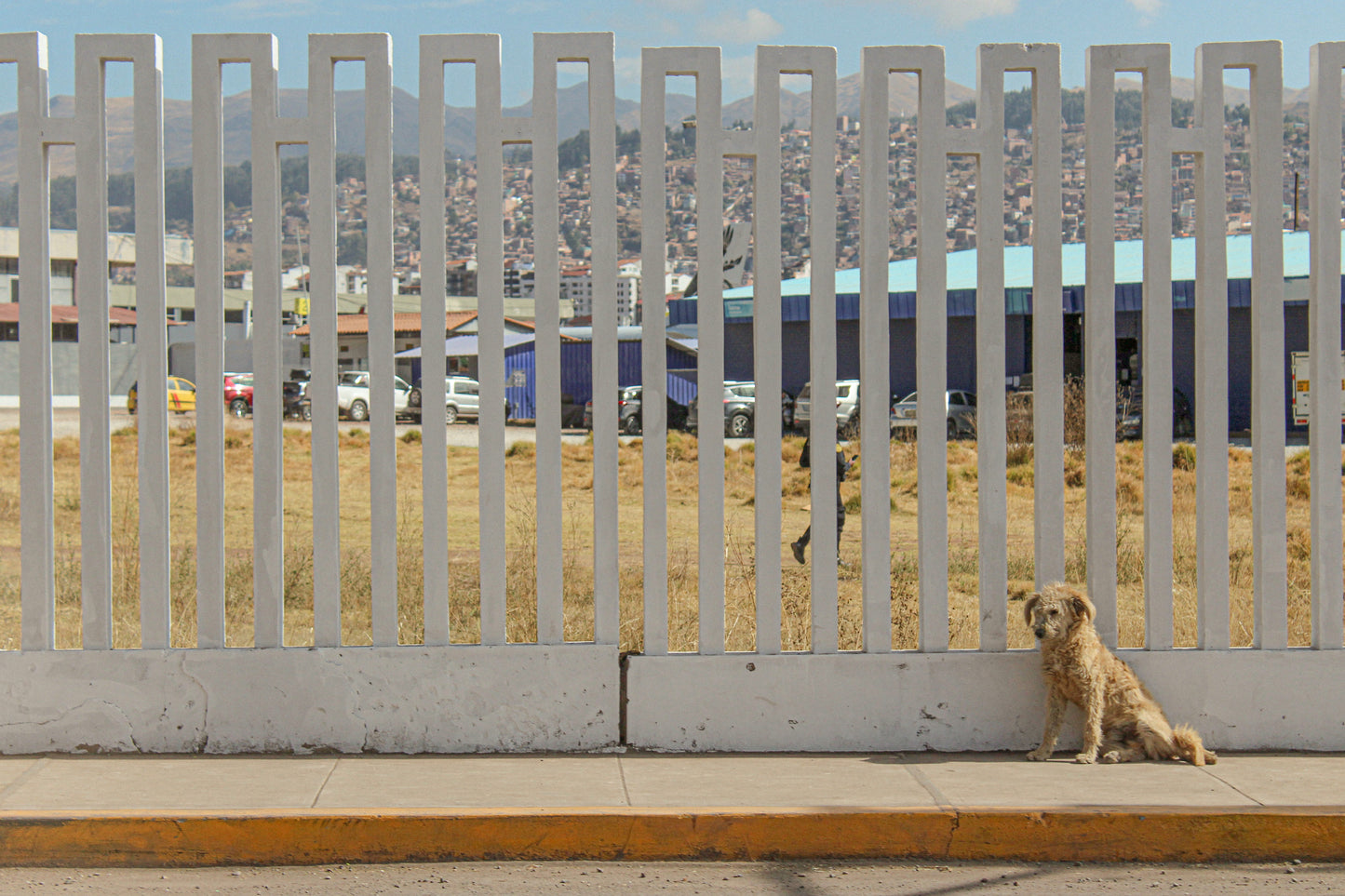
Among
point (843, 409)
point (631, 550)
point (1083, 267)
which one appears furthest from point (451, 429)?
point (631, 550)

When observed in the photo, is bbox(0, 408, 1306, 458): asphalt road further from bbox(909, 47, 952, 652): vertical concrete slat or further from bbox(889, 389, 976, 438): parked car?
bbox(909, 47, 952, 652): vertical concrete slat

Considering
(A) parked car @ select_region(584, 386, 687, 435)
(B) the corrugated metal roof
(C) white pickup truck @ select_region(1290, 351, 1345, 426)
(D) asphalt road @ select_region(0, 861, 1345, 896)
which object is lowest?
(D) asphalt road @ select_region(0, 861, 1345, 896)

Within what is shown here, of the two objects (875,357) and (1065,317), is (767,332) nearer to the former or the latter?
(875,357)

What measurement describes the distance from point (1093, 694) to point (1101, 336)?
163cm

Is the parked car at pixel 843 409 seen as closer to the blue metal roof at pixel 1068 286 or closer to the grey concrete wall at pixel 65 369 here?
the blue metal roof at pixel 1068 286

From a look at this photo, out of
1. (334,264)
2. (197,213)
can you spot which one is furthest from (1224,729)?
(197,213)

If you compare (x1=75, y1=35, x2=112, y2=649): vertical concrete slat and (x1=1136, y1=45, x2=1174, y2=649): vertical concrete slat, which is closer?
(x1=75, y1=35, x2=112, y2=649): vertical concrete slat

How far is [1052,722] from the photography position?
5621 mm

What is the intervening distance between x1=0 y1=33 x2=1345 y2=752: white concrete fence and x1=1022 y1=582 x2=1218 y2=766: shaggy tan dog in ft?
0.71

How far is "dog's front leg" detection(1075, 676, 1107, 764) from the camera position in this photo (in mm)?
5516

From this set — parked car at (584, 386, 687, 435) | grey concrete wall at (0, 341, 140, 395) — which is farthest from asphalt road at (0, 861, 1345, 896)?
grey concrete wall at (0, 341, 140, 395)

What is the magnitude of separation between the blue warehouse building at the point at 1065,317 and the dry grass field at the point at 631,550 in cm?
886

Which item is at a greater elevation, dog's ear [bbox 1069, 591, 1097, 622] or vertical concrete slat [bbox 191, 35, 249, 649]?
vertical concrete slat [bbox 191, 35, 249, 649]

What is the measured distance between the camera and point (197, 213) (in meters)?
5.57
